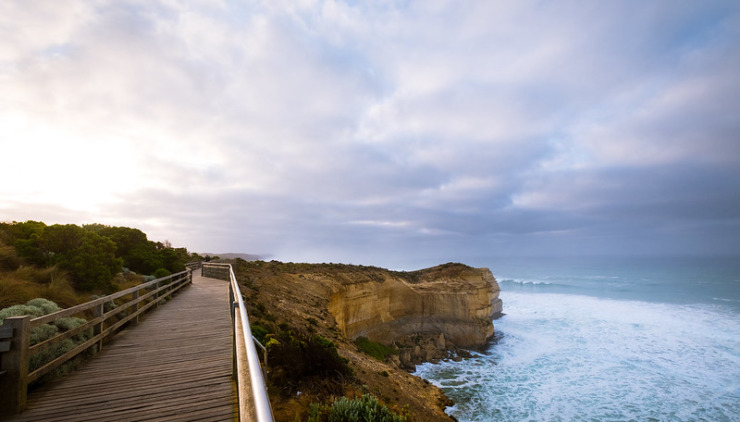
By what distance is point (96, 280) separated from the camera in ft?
39.0

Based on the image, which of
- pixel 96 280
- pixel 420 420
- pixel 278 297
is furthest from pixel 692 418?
pixel 96 280

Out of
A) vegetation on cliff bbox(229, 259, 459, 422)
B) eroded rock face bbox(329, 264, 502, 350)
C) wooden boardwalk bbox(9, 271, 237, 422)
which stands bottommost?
eroded rock face bbox(329, 264, 502, 350)

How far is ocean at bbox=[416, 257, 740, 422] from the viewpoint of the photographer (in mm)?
19000

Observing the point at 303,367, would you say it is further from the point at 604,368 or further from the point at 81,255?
the point at 604,368

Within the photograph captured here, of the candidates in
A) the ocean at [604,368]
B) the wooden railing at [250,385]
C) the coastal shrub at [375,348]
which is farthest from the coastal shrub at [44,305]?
the coastal shrub at [375,348]

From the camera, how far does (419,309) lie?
119 ft

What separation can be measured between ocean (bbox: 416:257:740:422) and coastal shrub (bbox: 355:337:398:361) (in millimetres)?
3501

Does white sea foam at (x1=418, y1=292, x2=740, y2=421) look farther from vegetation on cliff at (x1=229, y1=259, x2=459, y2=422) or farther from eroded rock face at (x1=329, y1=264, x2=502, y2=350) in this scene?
vegetation on cliff at (x1=229, y1=259, x2=459, y2=422)

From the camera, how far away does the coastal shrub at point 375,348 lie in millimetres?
28578

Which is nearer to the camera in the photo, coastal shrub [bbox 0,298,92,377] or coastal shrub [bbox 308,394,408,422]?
coastal shrub [bbox 0,298,92,377]

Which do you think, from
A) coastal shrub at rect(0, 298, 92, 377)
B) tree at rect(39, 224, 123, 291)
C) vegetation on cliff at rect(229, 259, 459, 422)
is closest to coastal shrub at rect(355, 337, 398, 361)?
vegetation on cliff at rect(229, 259, 459, 422)

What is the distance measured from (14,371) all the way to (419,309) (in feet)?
115

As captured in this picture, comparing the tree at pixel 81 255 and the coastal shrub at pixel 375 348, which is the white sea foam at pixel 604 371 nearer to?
the coastal shrub at pixel 375 348

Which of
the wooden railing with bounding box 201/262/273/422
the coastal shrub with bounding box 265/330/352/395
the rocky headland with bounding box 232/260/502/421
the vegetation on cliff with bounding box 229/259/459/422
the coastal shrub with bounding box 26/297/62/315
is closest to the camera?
the wooden railing with bounding box 201/262/273/422
